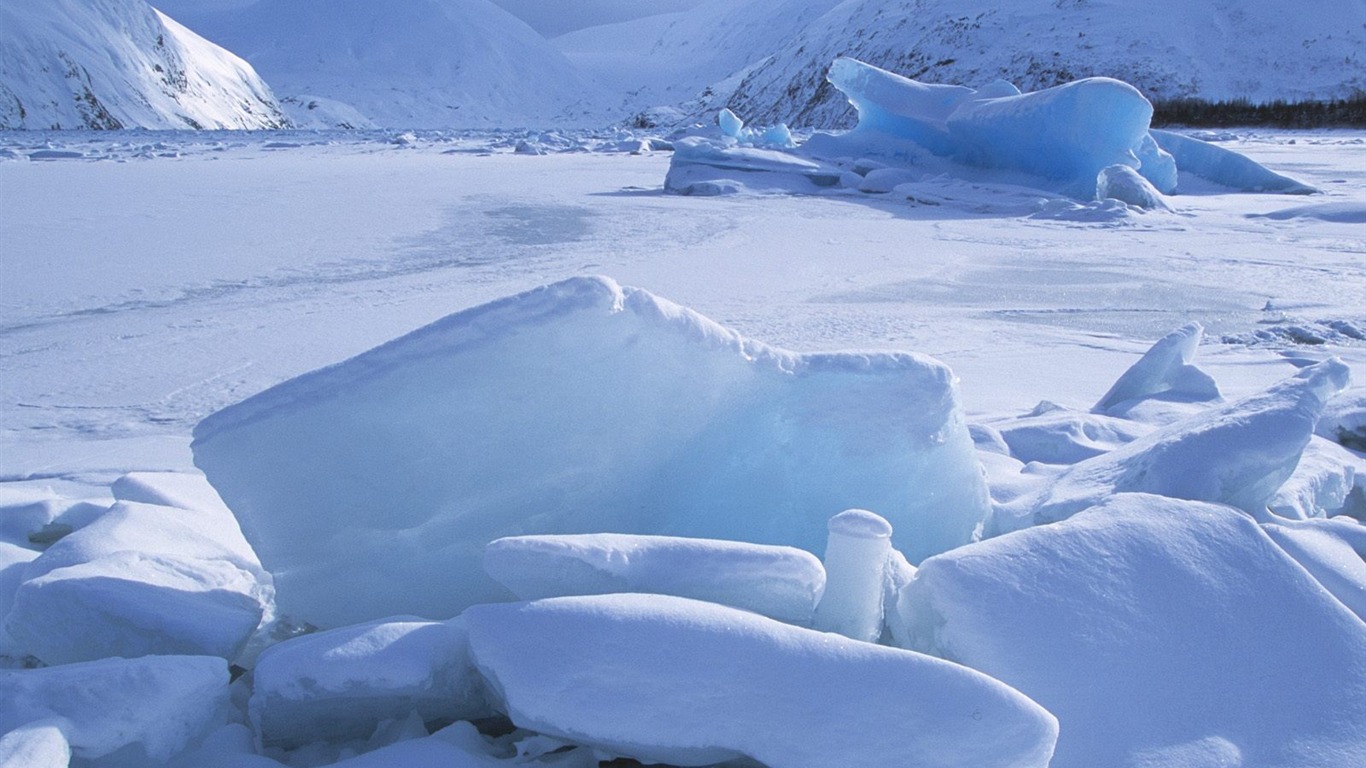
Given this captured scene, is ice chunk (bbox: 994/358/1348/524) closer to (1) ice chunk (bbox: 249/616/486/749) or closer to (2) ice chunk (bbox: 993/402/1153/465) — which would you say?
(2) ice chunk (bbox: 993/402/1153/465)

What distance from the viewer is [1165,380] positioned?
112 inches

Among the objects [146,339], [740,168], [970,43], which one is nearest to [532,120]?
[970,43]

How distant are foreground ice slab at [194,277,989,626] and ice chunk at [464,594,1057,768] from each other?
0.34 m

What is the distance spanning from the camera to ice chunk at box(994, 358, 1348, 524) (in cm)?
172

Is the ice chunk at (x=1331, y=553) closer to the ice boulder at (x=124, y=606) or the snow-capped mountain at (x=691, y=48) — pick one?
the ice boulder at (x=124, y=606)

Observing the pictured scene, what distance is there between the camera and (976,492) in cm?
177

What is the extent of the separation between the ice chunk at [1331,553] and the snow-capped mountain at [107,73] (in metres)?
37.5

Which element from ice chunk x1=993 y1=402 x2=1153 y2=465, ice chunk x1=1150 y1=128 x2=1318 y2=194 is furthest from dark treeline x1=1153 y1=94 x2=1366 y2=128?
ice chunk x1=993 y1=402 x2=1153 y2=465

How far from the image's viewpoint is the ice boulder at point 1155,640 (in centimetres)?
120

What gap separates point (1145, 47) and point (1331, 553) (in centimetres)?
3949

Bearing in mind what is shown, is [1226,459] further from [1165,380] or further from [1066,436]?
[1165,380]

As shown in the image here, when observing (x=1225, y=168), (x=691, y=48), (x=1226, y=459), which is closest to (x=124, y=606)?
(x=1226, y=459)

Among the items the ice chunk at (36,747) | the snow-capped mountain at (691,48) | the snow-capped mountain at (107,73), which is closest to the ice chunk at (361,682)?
the ice chunk at (36,747)

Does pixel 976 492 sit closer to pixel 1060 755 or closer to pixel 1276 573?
pixel 1276 573
